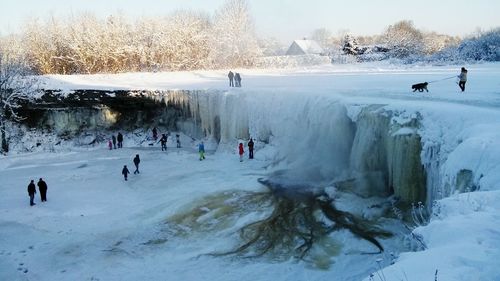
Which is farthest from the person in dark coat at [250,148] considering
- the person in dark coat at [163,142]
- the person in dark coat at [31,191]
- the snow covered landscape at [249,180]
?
the person in dark coat at [31,191]

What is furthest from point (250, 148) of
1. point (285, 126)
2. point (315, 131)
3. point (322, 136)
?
point (322, 136)

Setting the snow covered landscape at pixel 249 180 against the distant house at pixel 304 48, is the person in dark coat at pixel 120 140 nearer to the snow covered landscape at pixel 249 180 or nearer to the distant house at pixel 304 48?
the snow covered landscape at pixel 249 180

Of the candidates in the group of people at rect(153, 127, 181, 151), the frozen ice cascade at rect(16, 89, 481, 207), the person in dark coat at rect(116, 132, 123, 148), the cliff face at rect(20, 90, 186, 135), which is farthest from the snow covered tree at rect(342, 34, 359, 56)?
the person in dark coat at rect(116, 132, 123, 148)

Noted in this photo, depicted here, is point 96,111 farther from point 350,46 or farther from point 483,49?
point 350,46

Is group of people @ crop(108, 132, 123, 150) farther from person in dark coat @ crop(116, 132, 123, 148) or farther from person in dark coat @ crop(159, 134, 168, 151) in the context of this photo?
person in dark coat @ crop(159, 134, 168, 151)

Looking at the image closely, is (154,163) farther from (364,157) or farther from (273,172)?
(364,157)

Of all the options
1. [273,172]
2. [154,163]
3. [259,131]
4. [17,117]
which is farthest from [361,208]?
[17,117]
